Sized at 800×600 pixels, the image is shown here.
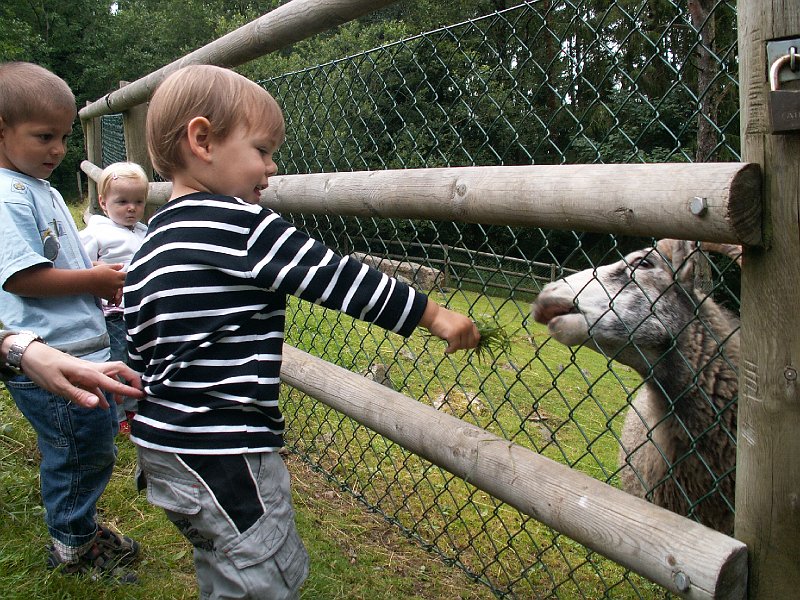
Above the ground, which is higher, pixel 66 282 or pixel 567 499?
pixel 66 282

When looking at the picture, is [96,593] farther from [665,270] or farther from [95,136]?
[95,136]

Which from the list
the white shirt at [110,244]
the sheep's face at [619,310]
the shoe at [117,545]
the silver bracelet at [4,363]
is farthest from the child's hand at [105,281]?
the sheep's face at [619,310]

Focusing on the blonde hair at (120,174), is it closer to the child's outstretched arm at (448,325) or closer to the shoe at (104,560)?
the shoe at (104,560)

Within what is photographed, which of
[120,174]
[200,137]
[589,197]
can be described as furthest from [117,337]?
[589,197]

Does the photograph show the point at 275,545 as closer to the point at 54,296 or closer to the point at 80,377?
the point at 80,377

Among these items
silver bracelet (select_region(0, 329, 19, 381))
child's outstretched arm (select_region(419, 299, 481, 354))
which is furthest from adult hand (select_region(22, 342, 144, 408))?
child's outstretched arm (select_region(419, 299, 481, 354))

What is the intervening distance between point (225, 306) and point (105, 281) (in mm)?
1021

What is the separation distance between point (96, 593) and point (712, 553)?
7.16 ft

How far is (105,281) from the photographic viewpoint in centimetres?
258

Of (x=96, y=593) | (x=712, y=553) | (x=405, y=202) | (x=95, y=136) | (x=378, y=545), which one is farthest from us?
(x=95, y=136)

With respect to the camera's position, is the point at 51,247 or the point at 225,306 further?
the point at 51,247

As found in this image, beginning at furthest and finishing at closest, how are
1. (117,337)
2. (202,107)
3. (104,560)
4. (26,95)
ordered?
(117,337) < (104,560) < (26,95) < (202,107)

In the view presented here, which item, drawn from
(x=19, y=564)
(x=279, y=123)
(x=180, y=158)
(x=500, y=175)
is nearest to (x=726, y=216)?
(x=500, y=175)

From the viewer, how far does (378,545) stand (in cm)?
324
